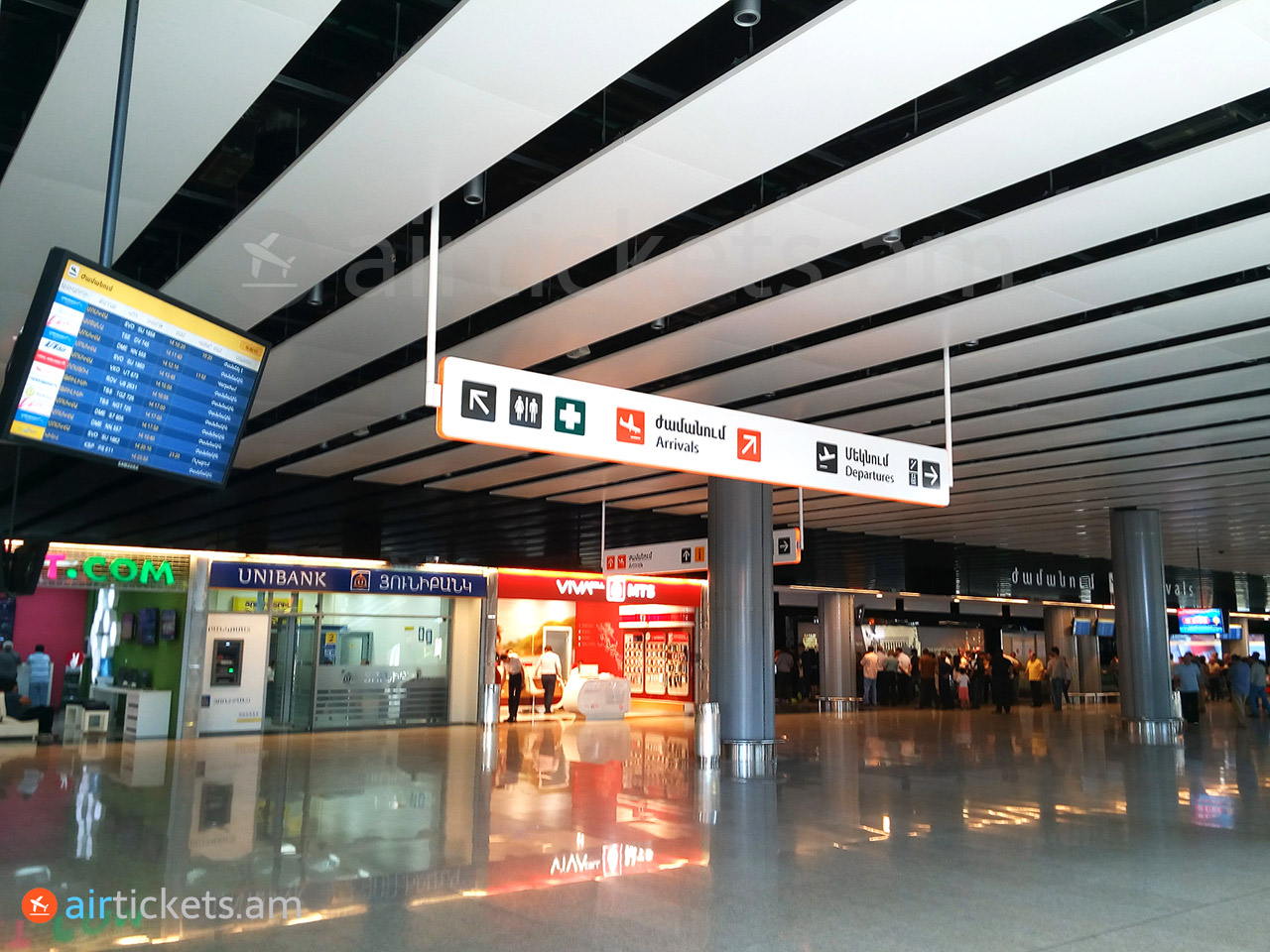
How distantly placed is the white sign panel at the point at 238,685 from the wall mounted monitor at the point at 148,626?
86cm

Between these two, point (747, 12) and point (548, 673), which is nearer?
point (747, 12)

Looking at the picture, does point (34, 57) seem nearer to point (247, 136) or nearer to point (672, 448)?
point (247, 136)

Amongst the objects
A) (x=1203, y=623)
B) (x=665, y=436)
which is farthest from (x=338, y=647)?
(x=1203, y=623)

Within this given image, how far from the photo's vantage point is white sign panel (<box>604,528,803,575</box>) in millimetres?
14227

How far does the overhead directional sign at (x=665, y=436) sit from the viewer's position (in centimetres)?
594

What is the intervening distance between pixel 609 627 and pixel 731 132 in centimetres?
1864

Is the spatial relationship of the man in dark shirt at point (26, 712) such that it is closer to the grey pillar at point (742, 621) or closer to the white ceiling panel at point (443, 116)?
the grey pillar at point (742, 621)

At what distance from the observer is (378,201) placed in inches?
244

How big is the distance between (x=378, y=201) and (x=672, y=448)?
2.59 meters

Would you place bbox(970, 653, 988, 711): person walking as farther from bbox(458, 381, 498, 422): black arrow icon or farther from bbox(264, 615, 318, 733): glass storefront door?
bbox(458, 381, 498, 422): black arrow icon

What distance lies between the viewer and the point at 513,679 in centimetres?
2017

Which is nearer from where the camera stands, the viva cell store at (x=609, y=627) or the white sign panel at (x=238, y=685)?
the white sign panel at (x=238, y=685)

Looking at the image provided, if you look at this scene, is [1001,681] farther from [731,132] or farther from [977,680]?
[731,132]

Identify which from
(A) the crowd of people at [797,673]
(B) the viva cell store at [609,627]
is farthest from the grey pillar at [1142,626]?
(B) the viva cell store at [609,627]
